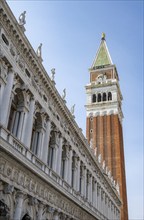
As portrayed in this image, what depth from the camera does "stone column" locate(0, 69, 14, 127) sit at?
1494cm

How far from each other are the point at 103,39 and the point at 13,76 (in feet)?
207

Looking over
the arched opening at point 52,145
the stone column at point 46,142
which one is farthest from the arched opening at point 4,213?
the arched opening at point 52,145

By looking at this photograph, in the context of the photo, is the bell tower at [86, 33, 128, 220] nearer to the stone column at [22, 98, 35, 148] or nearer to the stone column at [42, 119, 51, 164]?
the stone column at [42, 119, 51, 164]

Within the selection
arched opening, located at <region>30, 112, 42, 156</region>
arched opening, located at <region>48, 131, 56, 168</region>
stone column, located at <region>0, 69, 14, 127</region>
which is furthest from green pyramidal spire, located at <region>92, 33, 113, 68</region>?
stone column, located at <region>0, 69, 14, 127</region>

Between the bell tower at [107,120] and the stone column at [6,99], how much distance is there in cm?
3710

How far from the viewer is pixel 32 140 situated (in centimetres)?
1962

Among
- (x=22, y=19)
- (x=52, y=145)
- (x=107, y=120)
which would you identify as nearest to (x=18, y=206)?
(x=52, y=145)

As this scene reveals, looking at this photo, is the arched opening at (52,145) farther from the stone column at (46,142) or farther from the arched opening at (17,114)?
the arched opening at (17,114)

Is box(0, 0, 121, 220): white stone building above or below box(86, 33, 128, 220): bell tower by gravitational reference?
below

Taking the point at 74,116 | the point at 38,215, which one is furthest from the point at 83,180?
the point at 38,215

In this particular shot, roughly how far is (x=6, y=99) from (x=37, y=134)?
5156 mm

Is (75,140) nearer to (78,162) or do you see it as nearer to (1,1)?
(78,162)

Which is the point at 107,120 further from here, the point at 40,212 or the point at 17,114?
the point at 40,212

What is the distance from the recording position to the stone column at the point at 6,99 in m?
14.9
